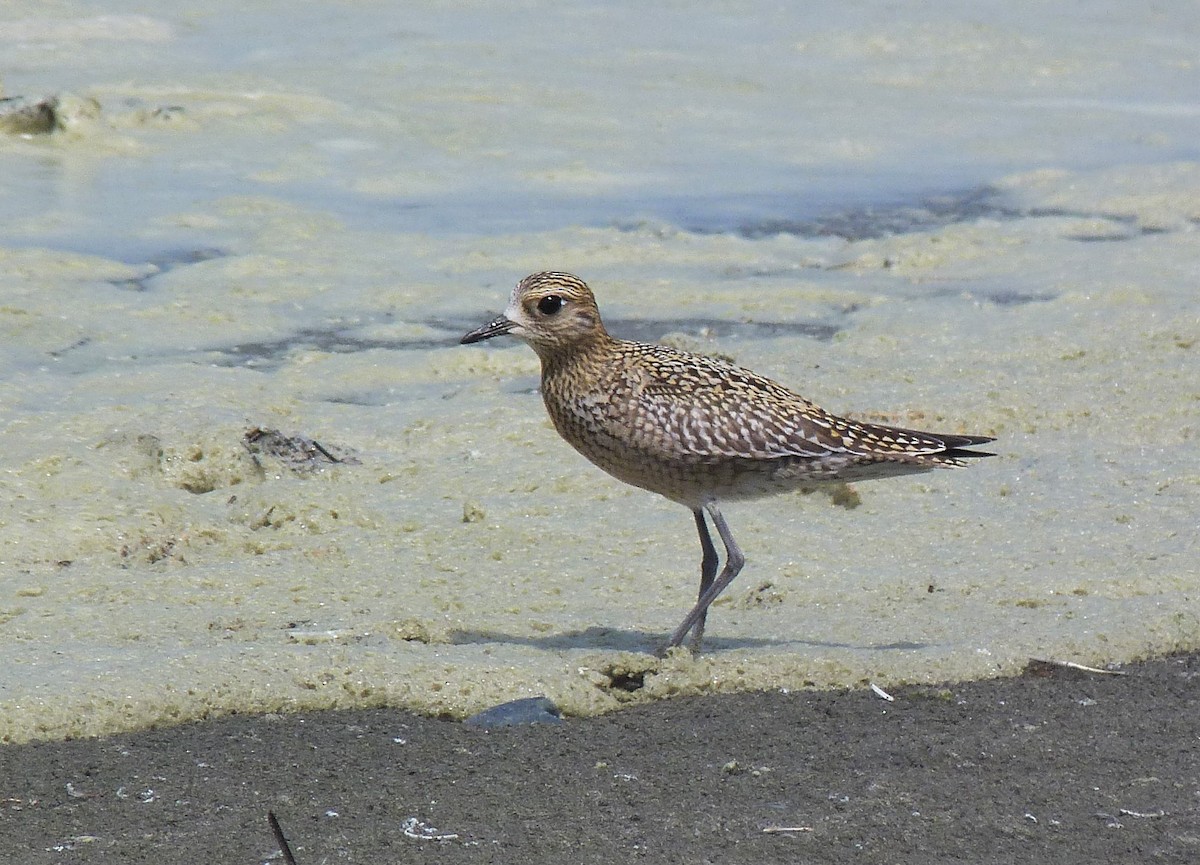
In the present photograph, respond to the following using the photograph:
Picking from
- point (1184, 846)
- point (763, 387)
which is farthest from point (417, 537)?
point (1184, 846)

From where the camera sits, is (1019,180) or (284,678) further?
(1019,180)

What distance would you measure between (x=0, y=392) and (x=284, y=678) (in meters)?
2.48

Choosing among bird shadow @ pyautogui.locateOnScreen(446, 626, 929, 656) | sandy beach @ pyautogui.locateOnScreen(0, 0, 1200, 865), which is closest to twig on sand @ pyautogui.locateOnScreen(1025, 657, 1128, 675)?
sandy beach @ pyautogui.locateOnScreen(0, 0, 1200, 865)

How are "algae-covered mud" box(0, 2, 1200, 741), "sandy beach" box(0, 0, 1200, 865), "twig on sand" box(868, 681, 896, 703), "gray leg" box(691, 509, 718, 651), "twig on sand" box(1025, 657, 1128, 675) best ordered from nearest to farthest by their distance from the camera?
"sandy beach" box(0, 0, 1200, 865), "twig on sand" box(868, 681, 896, 703), "twig on sand" box(1025, 657, 1128, 675), "algae-covered mud" box(0, 2, 1200, 741), "gray leg" box(691, 509, 718, 651)

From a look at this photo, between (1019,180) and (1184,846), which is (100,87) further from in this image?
(1184,846)

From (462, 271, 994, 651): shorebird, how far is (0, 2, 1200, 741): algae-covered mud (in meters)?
0.39

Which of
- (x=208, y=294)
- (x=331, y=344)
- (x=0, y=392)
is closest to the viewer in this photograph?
(x=0, y=392)

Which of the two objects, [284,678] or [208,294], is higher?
[208,294]

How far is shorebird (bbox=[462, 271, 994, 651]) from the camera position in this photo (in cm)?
466

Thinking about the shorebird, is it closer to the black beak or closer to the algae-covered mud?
the black beak

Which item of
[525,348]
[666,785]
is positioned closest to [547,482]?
[525,348]

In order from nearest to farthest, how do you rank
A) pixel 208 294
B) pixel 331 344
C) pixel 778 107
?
pixel 331 344 → pixel 208 294 → pixel 778 107

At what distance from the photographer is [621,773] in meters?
3.90

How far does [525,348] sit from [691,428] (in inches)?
99.4
